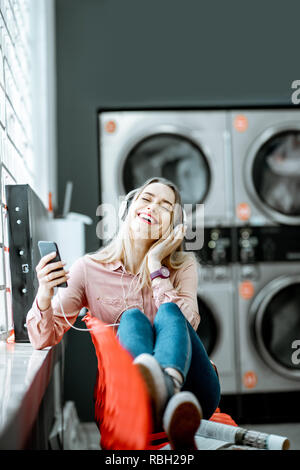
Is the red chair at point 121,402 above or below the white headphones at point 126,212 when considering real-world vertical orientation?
below

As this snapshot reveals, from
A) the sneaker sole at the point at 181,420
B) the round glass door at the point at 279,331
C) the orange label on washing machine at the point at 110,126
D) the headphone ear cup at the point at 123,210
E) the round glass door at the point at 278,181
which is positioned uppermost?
the orange label on washing machine at the point at 110,126

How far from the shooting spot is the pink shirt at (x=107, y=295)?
1275 mm

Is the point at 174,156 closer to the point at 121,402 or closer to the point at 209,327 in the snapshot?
the point at 209,327

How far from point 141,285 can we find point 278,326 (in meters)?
1.58

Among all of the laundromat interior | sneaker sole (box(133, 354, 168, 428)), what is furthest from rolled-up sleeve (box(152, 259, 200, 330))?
the laundromat interior

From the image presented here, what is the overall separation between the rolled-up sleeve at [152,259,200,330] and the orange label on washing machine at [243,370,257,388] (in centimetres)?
153

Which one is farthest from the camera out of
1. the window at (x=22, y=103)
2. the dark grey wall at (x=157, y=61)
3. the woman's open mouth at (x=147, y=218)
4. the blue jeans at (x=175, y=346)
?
→ the dark grey wall at (x=157, y=61)

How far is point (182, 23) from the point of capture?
2994 millimetres

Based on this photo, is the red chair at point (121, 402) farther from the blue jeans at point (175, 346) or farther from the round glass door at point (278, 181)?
the round glass door at point (278, 181)

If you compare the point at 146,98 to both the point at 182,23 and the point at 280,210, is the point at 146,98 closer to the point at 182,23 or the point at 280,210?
the point at 182,23

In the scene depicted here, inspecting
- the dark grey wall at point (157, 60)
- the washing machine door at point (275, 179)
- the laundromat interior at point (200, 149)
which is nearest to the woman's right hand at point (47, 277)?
the laundromat interior at point (200, 149)

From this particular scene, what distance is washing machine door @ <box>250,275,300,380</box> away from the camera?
2.68 m

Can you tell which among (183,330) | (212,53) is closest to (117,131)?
(212,53)

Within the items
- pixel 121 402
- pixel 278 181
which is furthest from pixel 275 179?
pixel 121 402
